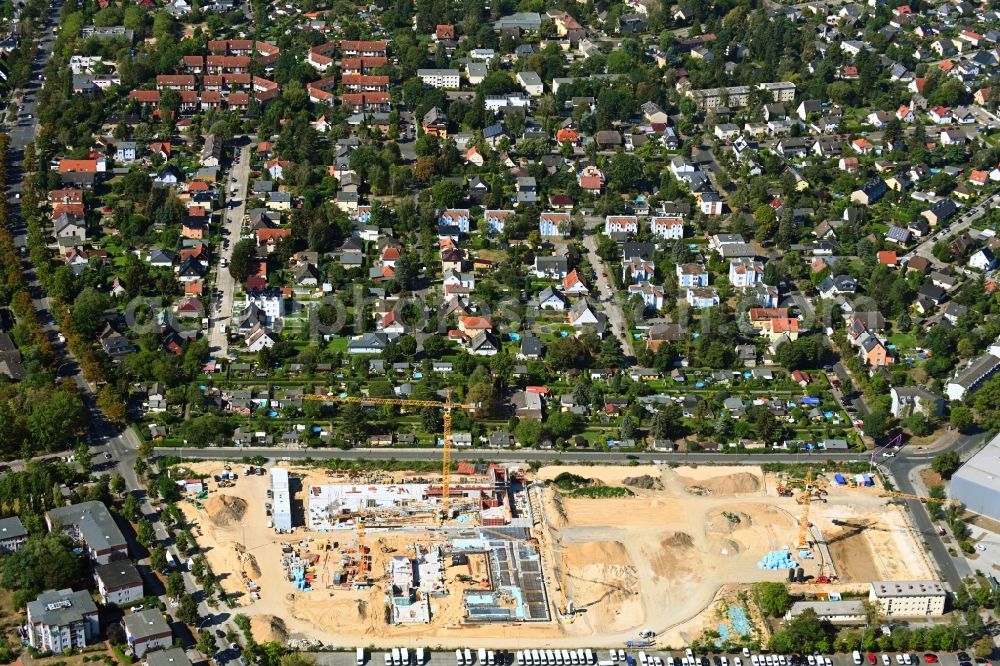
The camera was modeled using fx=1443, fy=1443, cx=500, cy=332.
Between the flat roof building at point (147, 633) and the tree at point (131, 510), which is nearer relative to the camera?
the flat roof building at point (147, 633)

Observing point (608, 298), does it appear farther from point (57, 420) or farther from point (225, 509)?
point (57, 420)

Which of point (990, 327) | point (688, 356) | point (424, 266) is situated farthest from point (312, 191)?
point (990, 327)

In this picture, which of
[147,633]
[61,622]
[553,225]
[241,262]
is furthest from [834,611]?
[241,262]

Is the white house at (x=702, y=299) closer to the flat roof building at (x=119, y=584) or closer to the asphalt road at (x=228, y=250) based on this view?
the asphalt road at (x=228, y=250)

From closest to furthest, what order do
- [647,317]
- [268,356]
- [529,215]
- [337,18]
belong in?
[268,356]
[647,317]
[529,215]
[337,18]

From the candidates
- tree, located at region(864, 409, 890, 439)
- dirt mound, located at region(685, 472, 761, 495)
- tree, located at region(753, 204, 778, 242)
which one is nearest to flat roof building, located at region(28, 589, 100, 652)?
dirt mound, located at region(685, 472, 761, 495)

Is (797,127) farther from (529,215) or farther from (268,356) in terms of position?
(268,356)

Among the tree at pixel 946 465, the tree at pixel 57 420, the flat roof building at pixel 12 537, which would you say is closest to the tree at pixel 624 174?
the tree at pixel 946 465
